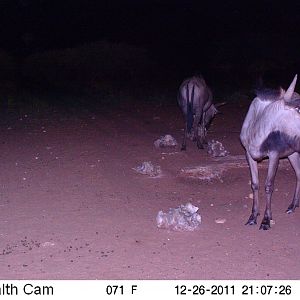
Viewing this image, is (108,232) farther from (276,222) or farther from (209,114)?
(209,114)

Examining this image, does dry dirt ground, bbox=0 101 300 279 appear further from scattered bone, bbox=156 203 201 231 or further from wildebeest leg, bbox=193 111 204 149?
wildebeest leg, bbox=193 111 204 149

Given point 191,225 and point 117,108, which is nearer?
point 191,225

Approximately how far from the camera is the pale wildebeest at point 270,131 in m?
6.38

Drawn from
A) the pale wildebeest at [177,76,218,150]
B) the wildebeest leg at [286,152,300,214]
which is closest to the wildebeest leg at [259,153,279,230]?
the wildebeest leg at [286,152,300,214]

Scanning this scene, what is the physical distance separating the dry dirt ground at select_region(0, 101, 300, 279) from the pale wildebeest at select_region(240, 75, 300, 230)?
53cm

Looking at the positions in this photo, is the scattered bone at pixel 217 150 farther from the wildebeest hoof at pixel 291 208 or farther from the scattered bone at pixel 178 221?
the scattered bone at pixel 178 221

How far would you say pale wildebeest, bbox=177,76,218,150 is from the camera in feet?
36.6

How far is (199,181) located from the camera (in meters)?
8.61

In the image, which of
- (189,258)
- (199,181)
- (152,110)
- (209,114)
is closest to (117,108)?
(152,110)

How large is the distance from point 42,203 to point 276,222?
303 cm

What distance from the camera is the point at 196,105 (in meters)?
11.3

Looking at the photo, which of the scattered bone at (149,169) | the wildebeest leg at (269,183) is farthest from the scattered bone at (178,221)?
the scattered bone at (149,169)

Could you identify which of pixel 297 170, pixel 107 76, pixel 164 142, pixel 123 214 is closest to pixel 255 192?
pixel 297 170
